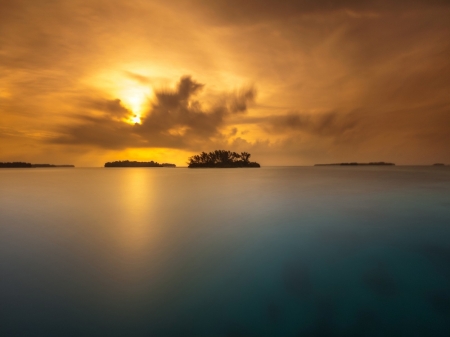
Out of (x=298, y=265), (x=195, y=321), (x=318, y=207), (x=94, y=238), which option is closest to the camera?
(x=195, y=321)

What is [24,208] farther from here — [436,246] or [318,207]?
[436,246]

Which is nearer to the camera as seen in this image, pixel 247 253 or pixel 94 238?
pixel 247 253

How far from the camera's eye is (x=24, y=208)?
17000 millimetres

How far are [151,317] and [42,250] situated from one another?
19.7 ft

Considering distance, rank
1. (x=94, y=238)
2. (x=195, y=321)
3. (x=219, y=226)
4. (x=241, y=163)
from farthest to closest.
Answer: (x=241, y=163) → (x=219, y=226) → (x=94, y=238) → (x=195, y=321)

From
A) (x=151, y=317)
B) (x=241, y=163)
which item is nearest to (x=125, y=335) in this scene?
(x=151, y=317)

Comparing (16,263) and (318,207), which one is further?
(318,207)

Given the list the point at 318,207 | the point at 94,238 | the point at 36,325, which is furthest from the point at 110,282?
the point at 318,207

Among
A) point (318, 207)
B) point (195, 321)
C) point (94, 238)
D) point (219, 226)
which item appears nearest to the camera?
point (195, 321)

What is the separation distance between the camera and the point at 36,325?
14.0ft

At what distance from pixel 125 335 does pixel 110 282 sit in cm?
211

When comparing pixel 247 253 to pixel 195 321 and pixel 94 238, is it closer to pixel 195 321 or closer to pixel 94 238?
pixel 195 321

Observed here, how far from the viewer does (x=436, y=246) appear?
842 cm

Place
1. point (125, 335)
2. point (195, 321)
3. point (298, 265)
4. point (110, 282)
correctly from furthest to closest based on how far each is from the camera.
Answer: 1. point (298, 265)
2. point (110, 282)
3. point (195, 321)
4. point (125, 335)
